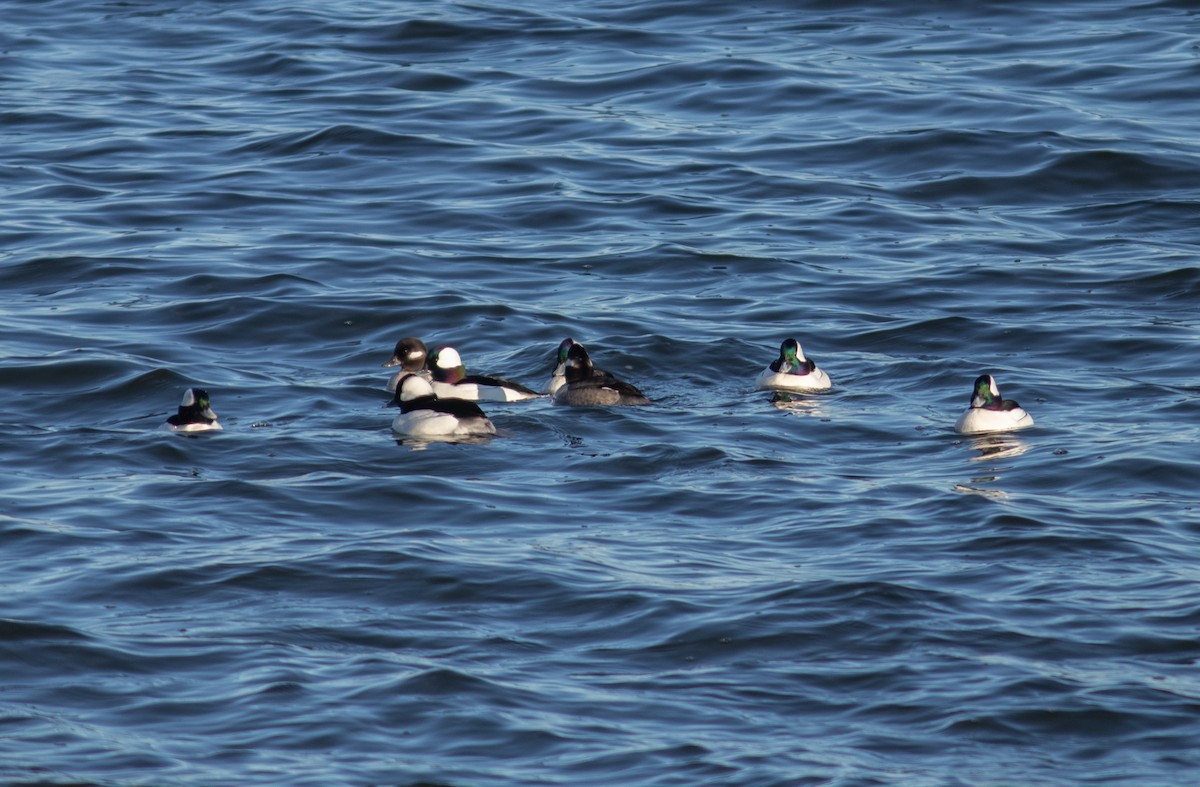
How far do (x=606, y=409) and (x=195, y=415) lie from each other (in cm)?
326

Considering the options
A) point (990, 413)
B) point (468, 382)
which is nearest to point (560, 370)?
point (468, 382)

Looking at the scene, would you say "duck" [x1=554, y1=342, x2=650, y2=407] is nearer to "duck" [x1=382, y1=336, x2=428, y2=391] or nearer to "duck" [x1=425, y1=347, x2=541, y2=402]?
"duck" [x1=425, y1=347, x2=541, y2=402]

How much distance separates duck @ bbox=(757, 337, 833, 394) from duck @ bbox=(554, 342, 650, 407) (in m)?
1.04

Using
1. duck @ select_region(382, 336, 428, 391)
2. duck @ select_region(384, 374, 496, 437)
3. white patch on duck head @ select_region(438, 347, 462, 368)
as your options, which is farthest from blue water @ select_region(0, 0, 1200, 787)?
white patch on duck head @ select_region(438, 347, 462, 368)

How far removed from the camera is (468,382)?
16.1 meters

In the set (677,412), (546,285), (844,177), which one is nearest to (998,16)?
(844,177)

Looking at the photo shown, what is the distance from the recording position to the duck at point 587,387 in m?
15.4

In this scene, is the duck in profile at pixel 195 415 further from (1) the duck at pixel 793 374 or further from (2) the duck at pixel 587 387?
(1) the duck at pixel 793 374

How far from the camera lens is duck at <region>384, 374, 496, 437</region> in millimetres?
14633

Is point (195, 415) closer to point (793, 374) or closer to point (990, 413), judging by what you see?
point (793, 374)

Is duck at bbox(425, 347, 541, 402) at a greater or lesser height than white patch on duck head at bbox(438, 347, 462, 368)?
lesser

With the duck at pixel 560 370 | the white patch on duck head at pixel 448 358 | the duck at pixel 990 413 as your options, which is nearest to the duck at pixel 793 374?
the duck at pixel 560 370

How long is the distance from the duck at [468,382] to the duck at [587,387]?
1.60 feet

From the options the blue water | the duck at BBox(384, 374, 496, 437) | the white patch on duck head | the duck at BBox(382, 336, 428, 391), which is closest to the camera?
the blue water
